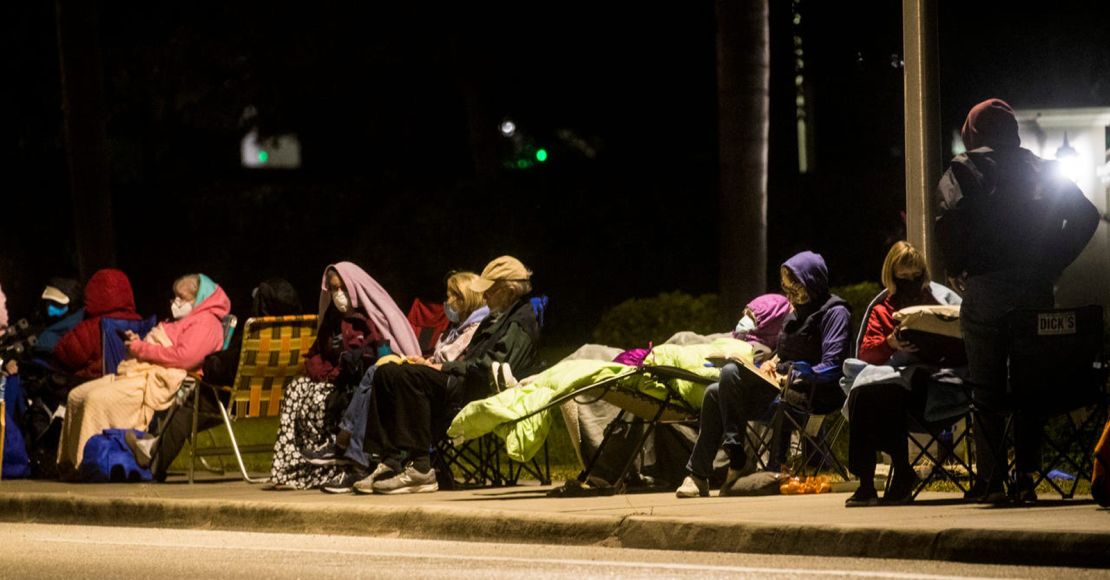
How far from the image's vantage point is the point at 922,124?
44.0 feet

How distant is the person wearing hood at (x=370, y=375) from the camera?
13.9 m

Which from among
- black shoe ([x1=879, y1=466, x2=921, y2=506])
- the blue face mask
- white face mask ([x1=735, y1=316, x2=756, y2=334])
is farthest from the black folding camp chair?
the blue face mask

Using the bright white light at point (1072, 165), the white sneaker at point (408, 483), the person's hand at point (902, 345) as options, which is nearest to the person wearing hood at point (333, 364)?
the white sneaker at point (408, 483)

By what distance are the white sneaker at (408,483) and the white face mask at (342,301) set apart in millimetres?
1529

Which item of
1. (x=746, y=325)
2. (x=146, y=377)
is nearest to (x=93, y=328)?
(x=146, y=377)

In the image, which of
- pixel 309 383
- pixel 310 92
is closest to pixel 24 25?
pixel 310 92

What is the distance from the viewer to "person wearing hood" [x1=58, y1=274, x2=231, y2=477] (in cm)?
1585

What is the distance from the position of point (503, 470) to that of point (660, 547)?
18.8 feet

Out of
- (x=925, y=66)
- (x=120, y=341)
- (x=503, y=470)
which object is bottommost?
(x=503, y=470)

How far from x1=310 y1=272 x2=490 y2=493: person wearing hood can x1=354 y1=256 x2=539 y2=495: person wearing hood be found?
177 mm

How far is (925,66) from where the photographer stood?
13.6 meters

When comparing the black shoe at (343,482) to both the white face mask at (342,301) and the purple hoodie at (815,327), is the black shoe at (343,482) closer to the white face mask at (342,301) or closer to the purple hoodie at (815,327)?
the white face mask at (342,301)

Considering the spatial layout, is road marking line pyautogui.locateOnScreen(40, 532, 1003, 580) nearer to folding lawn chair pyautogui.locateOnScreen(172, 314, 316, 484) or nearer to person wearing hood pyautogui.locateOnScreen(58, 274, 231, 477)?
folding lawn chair pyautogui.locateOnScreen(172, 314, 316, 484)

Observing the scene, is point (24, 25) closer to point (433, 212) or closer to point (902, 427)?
point (433, 212)
